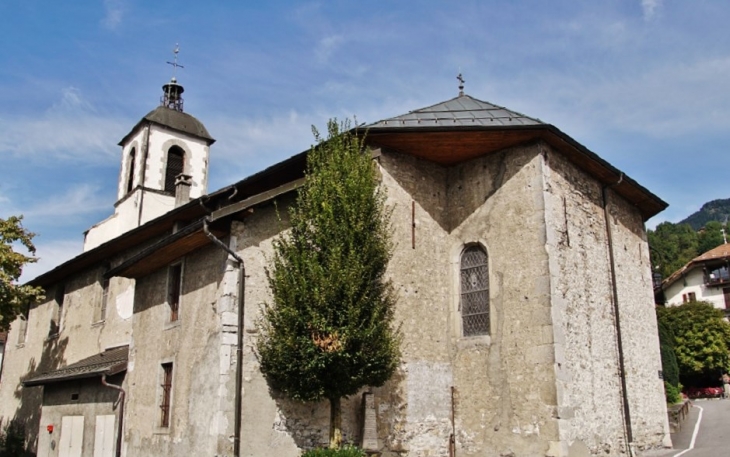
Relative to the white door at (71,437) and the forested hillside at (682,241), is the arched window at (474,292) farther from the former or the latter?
the forested hillside at (682,241)

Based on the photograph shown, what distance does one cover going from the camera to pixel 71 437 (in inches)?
663

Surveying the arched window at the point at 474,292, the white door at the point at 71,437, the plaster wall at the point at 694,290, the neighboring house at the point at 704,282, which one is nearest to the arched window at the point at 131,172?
the white door at the point at 71,437

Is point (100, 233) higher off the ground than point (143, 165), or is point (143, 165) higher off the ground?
point (143, 165)

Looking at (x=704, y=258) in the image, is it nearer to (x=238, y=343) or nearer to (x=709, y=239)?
(x=709, y=239)

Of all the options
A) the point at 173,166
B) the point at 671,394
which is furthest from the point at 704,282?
the point at 173,166

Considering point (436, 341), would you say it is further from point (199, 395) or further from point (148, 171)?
point (148, 171)

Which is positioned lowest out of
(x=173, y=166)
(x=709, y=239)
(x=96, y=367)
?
(x=96, y=367)

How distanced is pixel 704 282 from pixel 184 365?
40018 mm

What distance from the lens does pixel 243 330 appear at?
12.2m

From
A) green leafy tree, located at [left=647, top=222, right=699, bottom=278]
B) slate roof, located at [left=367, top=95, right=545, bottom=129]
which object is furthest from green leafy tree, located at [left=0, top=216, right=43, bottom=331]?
green leafy tree, located at [left=647, top=222, right=699, bottom=278]

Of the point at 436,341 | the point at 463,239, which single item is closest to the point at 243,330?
the point at 436,341

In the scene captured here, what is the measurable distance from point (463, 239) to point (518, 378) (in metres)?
3.07

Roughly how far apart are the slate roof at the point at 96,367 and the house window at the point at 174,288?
2503mm

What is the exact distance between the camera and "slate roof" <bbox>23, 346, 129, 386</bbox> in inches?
625
